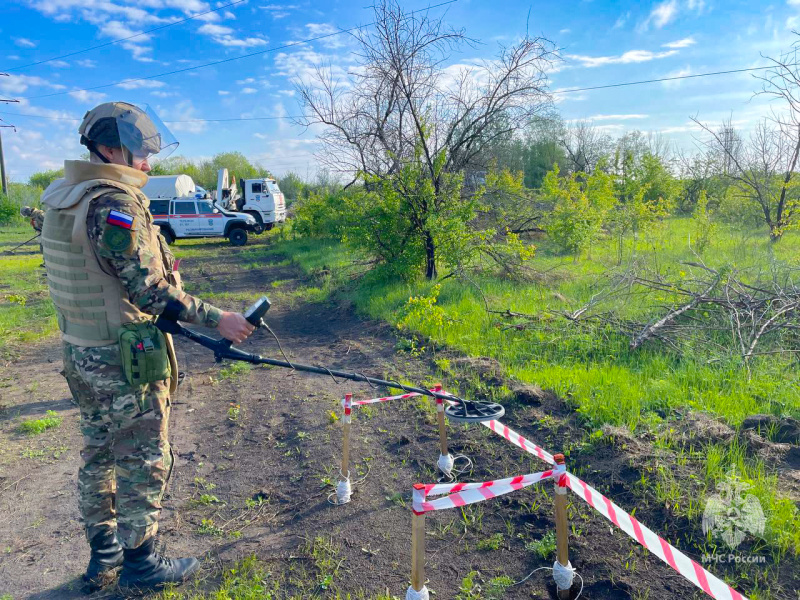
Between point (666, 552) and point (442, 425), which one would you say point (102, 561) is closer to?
point (442, 425)

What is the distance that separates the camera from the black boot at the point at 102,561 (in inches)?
107

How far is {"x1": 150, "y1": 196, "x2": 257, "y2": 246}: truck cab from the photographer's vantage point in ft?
73.6

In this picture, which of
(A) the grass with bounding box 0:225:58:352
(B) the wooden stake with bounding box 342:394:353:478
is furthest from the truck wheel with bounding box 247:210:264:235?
(B) the wooden stake with bounding box 342:394:353:478

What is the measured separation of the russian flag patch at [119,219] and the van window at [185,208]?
2180cm

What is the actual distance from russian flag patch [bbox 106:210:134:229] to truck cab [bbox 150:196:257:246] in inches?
852

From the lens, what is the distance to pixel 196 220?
894 inches

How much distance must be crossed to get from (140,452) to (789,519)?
3423 mm

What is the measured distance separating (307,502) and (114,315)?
1824 millimetres

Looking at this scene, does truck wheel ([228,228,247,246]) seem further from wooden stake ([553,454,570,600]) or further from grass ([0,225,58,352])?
wooden stake ([553,454,570,600])

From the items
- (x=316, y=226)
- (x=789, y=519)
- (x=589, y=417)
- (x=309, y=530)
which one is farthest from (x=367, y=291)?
(x=316, y=226)

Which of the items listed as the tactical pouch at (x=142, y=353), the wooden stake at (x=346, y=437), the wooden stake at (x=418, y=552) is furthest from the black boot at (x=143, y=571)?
the wooden stake at (x=418, y=552)

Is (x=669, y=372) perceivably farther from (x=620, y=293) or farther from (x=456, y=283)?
(x=456, y=283)

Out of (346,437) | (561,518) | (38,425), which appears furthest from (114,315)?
(38,425)

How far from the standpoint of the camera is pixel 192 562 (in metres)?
2.86
